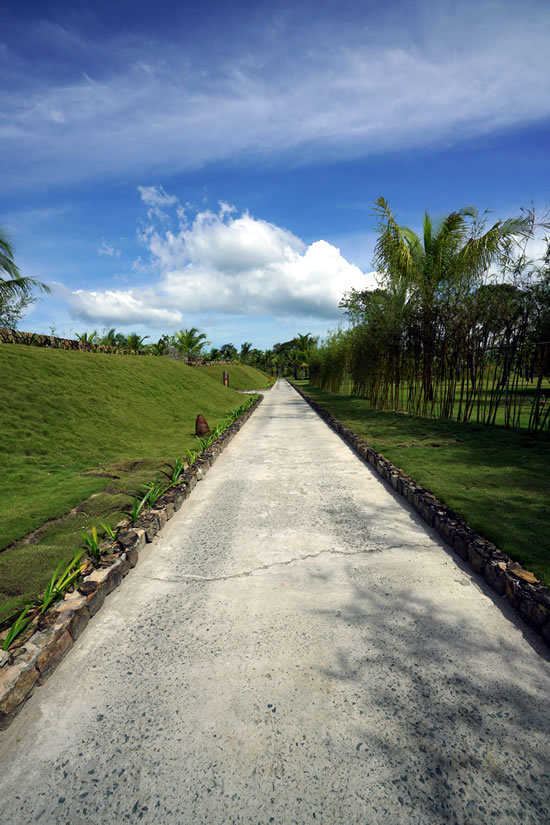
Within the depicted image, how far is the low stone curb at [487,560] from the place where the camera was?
2.54m

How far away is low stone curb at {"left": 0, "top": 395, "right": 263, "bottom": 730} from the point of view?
2018mm

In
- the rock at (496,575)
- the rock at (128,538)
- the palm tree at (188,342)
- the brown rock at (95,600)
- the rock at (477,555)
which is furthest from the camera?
the palm tree at (188,342)

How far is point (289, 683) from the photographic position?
2.11 metres

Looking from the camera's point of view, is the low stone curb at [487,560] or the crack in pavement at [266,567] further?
the crack in pavement at [266,567]

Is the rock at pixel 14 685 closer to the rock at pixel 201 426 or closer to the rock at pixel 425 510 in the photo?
the rock at pixel 425 510

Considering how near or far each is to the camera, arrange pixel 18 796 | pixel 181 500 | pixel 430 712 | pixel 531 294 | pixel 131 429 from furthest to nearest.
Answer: pixel 131 429, pixel 531 294, pixel 181 500, pixel 430 712, pixel 18 796

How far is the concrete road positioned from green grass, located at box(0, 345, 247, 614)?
3.59 ft

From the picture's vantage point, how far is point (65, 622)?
2.46 meters

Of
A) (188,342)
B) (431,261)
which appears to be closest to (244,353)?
(188,342)

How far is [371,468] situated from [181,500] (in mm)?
3354

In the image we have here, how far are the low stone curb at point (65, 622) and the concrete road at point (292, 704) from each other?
0.08m

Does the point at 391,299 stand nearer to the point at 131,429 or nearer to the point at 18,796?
the point at 131,429

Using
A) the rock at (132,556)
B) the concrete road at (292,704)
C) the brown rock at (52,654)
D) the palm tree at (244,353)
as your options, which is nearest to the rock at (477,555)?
the concrete road at (292,704)

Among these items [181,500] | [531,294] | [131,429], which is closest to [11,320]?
[131,429]
